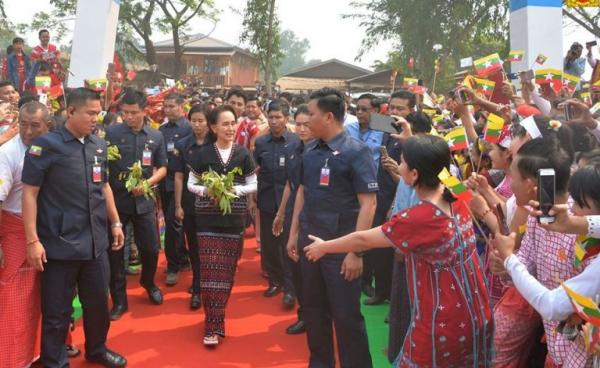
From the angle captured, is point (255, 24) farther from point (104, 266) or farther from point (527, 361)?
point (527, 361)

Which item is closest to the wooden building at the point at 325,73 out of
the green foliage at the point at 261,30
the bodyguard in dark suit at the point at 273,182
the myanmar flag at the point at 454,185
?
the green foliage at the point at 261,30

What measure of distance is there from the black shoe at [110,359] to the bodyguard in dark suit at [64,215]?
287mm

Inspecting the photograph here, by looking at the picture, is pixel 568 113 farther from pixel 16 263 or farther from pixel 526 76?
pixel 16 263

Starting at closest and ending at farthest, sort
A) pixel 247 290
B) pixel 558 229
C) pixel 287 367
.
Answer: pixel 558 229 → pixel 287 367 → pixel 247 290

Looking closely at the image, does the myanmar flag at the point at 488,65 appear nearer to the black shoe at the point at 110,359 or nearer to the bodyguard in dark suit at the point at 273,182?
the bodyguard in dark suit at the point at 273,182

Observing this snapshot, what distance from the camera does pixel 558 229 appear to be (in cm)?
173

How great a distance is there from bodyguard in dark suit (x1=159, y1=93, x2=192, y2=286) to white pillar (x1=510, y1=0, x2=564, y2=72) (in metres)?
5.25

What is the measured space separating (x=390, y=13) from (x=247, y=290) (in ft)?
66.2

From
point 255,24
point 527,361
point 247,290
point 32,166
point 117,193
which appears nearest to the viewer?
point 527,361

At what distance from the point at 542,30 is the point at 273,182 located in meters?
5.44

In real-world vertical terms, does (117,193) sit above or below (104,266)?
above

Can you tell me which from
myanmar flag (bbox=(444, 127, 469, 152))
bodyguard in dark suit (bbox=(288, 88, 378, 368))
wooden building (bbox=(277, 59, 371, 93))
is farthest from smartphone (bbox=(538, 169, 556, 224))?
wooden building (bbox=(277, 59, 371, 93))

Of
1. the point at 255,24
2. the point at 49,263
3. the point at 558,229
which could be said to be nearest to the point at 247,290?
the point at 49,263

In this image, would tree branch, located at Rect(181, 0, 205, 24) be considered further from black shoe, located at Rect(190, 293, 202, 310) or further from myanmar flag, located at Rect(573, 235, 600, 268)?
myanmar flag, located at Rect(573, 235, 600, 268)
